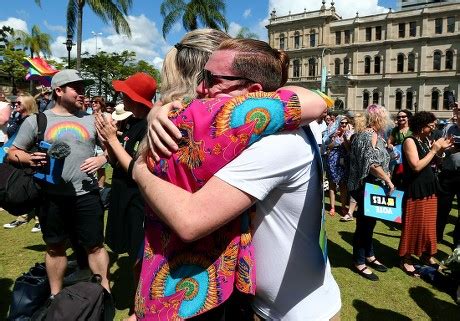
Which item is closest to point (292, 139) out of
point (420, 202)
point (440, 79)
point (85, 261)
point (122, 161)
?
point (122, 161)

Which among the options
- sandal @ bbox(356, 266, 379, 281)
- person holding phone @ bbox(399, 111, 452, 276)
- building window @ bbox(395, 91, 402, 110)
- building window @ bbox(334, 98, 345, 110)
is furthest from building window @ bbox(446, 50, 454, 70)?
sandal @ bbox(356, 266, 379, 281)

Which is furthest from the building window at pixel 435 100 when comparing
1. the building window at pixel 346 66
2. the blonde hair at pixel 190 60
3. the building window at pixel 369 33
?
the blonde hair at pixel 190 60

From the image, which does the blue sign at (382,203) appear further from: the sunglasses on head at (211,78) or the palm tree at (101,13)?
the palm tree at (101,13)

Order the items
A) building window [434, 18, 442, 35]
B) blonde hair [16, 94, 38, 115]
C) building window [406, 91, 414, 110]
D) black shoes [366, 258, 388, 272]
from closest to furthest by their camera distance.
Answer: black shoes [366, 258, 388, 272] < blonde hair [16, 94, 38, 115] < building window [434, 18, 442, 35] < building window [406, 91, 414, 110]

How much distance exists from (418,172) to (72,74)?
13.2 feet

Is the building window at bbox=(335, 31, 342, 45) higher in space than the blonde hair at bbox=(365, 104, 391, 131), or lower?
higher

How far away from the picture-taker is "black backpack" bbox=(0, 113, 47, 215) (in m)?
2.75

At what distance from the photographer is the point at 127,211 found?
3023 millimetres

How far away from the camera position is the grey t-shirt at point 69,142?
3266 mm

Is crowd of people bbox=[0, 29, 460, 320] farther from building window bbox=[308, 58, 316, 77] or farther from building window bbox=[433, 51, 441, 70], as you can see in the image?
building window bbox=[308, 58, 316, 77]

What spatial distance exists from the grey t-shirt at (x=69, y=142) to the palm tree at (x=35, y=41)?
34.0 meters

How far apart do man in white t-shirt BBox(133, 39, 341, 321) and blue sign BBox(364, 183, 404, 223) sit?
11.1 ft

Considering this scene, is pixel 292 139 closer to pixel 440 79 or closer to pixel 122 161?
pixel 122 161

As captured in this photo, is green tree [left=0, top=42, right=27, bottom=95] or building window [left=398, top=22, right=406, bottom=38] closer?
green tree [left=0, top=42, right=27, bottom=95]
